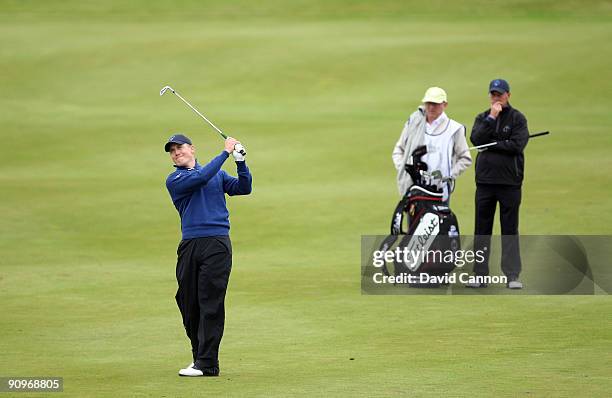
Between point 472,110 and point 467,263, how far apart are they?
42.7ft

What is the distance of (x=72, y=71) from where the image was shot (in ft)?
108

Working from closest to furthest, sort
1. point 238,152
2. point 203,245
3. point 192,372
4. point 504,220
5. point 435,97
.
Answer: point 192,372
point 238,152
point 203,245
point 435,97
point 504,220

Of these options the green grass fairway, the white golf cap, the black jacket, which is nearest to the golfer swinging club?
the green grass fairway

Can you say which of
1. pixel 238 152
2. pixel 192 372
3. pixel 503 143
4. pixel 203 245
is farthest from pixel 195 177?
pixel 503 143

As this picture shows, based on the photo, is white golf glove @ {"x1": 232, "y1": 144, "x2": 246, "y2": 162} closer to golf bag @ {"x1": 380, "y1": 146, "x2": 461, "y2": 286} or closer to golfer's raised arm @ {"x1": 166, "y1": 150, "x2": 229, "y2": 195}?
golfer's raised arm @ {"x1": 166, "y1": 150, "x2": 229, "y2": 195}

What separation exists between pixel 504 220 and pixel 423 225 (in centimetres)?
94

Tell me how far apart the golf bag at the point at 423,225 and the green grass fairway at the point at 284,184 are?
73cm

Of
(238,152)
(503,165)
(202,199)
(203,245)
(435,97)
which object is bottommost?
(203,245)

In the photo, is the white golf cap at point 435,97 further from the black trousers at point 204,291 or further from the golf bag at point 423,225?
the black trousers at point 204,291

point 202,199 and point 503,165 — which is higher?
point 503,165

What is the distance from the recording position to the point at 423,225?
14031mm

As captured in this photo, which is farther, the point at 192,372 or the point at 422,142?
the point at 422,142

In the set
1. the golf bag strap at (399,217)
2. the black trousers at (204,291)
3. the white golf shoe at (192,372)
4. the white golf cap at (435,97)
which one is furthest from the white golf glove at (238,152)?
the golf bag strap at (399,217)

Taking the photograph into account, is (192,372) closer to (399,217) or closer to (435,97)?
(399,217)
